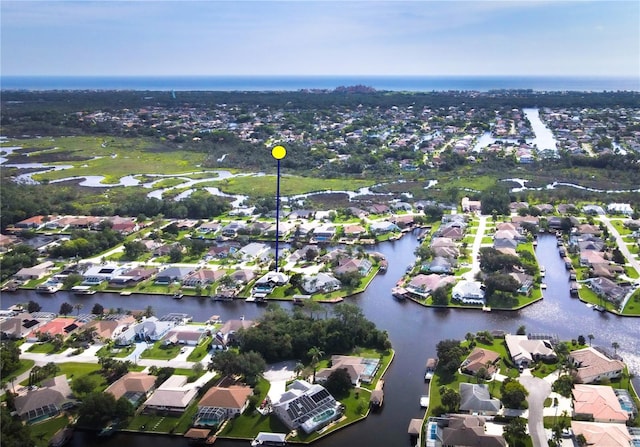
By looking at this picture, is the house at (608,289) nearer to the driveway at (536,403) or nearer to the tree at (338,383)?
the driveway at (536,403)

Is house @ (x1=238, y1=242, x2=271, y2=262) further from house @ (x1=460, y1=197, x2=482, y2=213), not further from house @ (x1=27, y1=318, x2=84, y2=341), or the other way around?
house @ (x1=460, y1=197, x2=482, y2=213)

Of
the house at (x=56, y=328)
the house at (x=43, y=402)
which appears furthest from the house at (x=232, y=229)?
the house at (x=43, y=402)

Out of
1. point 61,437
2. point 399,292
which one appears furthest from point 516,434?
point 61,437

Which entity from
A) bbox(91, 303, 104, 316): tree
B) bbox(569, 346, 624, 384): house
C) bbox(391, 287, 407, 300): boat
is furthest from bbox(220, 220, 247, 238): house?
bbox(569, 346, 624, 384): house

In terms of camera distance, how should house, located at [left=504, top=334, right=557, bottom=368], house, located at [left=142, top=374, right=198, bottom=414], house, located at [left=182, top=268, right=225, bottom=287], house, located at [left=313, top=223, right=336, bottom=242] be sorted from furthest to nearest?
1. house, located at [left=313, top=223, right=336, bottom=242]
2. house, located at [left=182, top=268, right=225, bottom=287]
3. house, located at [left=504, top=334, right=557, bottom=368]
4. house, located at [left=142, top=374, right=198, bottom=414]

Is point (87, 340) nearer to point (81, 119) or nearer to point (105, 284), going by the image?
point (105, 284)

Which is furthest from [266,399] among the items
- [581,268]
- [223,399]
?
[581,268]
